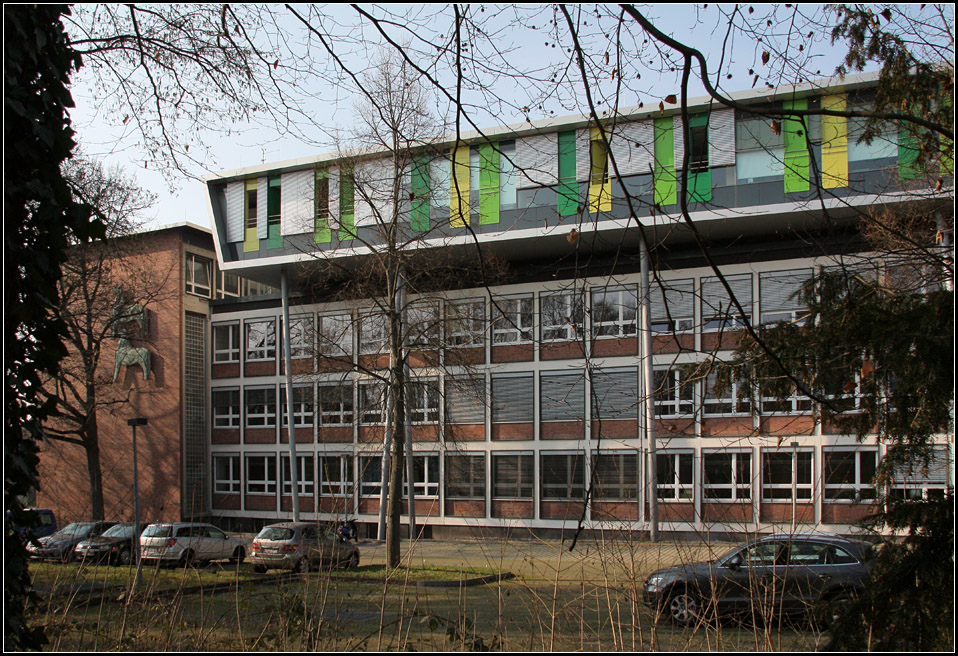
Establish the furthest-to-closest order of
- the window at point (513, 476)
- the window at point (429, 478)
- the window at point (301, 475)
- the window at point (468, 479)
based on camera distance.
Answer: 1. the window at point (301, 475)
2. the window at point (429, 478)
3. the window at point (468, 479)
4. the window at point (513, 476)

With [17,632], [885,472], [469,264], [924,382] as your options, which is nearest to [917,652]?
[885,472]

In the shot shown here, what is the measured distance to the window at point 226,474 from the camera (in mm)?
38269

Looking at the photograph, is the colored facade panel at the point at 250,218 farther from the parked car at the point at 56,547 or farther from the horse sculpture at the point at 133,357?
the parked car at the point at 56,547

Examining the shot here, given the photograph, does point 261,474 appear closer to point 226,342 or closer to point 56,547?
point 226,342

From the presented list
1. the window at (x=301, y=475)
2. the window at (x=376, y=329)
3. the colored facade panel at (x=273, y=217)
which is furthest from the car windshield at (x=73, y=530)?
the window at (x=301, y=475)

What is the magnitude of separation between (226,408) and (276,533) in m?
19.1

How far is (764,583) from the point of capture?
17.8 feet

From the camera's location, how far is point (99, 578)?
321 inches

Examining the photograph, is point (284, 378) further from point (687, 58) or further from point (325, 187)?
point (687, 58)

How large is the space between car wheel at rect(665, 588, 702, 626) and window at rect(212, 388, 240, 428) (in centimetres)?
3492

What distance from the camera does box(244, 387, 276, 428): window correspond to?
37625 millimetres

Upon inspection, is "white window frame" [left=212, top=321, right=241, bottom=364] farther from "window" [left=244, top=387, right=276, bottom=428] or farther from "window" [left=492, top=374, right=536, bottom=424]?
"window" [left=492, top=374, right=536, bottom=424]

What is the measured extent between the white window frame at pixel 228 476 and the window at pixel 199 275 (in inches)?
A: 306

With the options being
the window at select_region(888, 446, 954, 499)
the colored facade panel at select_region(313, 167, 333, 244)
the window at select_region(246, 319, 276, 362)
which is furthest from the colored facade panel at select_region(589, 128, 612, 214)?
the window at select_region(246, 319, 276, 362)
